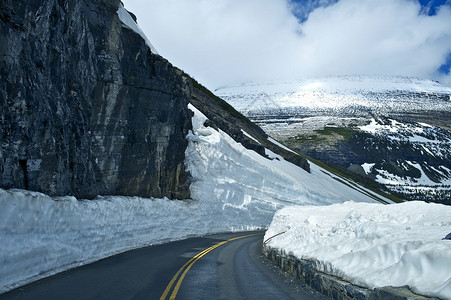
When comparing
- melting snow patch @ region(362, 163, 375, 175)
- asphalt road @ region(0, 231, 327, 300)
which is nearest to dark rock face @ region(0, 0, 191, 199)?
asphalt road @ region(0, 231, 327, 300)

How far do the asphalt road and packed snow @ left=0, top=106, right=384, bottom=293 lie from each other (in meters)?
0.78

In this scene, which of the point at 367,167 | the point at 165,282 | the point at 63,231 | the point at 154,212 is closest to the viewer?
the point at 165,282

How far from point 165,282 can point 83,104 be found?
10.7 metres

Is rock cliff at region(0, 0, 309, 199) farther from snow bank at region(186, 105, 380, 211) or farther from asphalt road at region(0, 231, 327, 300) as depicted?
snow bank at region(186, 105, 380, 211)

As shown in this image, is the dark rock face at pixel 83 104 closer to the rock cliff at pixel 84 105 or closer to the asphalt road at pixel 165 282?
the rock cliff at pixel 84 105

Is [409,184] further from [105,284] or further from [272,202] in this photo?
[105,284]

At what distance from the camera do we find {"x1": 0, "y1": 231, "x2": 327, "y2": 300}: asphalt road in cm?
795

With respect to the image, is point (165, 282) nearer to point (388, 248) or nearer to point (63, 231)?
point (63, 231)

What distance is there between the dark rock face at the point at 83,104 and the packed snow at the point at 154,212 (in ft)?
4.06

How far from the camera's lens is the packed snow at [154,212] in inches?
365

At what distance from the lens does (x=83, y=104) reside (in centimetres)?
1702

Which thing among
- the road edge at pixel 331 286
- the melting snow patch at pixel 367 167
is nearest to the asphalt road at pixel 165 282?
the road edge at pixel 331 286

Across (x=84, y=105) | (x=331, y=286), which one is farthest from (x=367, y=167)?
Result: (x=331, y=286)

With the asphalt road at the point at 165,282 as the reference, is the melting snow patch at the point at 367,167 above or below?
above
